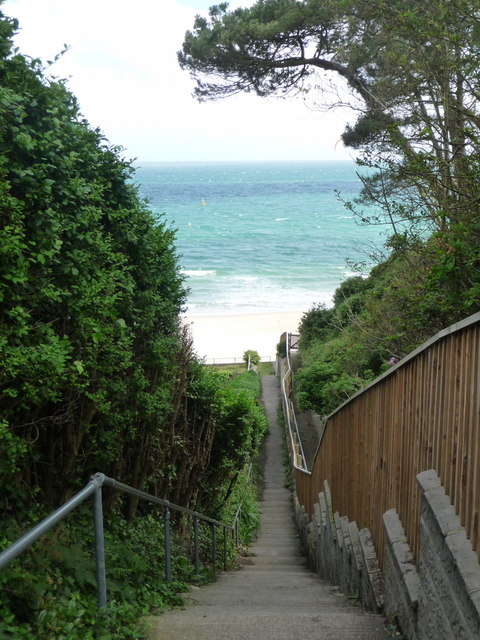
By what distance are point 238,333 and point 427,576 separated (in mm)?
38841

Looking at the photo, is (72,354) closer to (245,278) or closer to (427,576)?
(427,576)

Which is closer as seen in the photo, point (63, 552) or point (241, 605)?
point (63, 552)

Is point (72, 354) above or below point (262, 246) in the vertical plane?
below

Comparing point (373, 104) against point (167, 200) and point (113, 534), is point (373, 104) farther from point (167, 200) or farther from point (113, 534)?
point (167, 200)

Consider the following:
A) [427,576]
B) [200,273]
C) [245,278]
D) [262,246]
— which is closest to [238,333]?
[245,278]

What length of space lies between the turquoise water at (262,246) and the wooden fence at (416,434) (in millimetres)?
13940

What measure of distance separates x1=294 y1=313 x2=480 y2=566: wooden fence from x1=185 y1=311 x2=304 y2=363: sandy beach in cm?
2832

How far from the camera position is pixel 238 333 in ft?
140

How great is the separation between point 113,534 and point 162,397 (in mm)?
1512

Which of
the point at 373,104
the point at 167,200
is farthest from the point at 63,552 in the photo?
the point at 167,200

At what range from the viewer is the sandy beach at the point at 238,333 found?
38.3m

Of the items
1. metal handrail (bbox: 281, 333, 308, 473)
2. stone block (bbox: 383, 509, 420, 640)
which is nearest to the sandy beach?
metal handrail (bbox: 281, 333, 308, 473)

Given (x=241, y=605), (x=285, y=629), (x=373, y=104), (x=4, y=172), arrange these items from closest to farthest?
1. (x=4, y=172)
2. (x=285, y=629)
3. (x=241, y=605)
4. (x=373, y=104)

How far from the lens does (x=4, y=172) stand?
4195 millimetres
